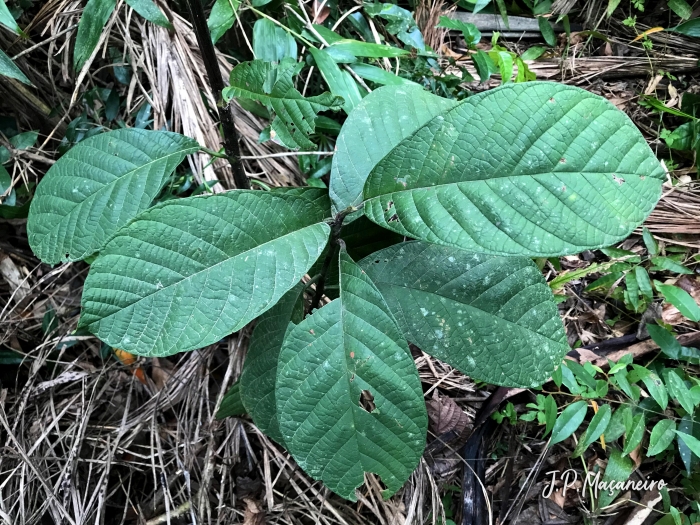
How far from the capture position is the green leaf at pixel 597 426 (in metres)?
1.15

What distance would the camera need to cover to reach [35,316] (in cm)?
135

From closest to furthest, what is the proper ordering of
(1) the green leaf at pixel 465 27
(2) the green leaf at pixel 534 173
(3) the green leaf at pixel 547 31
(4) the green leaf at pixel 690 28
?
(2) the green leaf at pixel 534 173 < (1) the green leaf at pixel 465 27 < (4) the green leaf at pixel 690 28 < (3) the green leaf at pixel 547 31

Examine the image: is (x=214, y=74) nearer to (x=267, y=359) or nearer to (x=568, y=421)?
(x=267, y=359)

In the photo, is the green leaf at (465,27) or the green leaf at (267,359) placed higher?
the green leaf at (465,27)

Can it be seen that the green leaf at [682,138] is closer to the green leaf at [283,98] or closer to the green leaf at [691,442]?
the green leaf at [691,442]

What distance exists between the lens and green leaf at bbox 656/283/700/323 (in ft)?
3.97

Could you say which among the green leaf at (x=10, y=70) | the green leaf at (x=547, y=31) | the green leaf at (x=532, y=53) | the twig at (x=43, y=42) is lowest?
the green leaf at (x=532, y=53)

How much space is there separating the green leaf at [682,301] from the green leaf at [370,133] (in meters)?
0.91

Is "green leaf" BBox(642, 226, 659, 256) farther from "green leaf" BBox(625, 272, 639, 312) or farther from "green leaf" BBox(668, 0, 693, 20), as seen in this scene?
"green leaf" BBox(668, 0, 693, 20)

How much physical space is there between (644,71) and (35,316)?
7.33 ft

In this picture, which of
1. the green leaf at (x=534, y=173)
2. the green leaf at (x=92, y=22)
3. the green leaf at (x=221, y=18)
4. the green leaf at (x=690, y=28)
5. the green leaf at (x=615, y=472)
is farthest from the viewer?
the green leaf at (x=690, y=28)

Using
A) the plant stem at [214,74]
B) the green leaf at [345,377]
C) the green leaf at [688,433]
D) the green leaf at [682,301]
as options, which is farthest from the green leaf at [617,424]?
the plant stem at [214,74]

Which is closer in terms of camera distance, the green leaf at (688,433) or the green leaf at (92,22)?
the green leaf at (92,22)

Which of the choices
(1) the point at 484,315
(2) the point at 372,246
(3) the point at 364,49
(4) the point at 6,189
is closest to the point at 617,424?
(1) the point at 484,315
